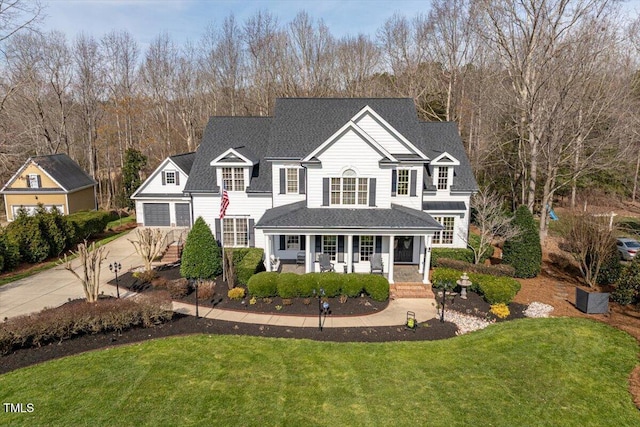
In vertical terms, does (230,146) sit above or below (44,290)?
above

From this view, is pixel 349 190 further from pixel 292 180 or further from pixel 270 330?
pixel 270 330

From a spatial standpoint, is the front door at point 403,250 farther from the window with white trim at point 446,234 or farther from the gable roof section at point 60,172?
the gable roof section at point 60,172

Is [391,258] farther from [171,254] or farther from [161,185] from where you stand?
[161,185]

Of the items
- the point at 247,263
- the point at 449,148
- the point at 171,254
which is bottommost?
the point at 171,254

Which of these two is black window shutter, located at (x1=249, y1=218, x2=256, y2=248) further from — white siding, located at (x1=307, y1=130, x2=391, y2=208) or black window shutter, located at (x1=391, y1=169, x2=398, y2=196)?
black window shutter, located at (x1=391, y1=169, x2=398, y2=196)

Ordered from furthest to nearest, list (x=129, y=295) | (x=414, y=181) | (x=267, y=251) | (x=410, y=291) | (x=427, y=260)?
1. (x=414, y=181)
2. (x=267, y=251)
3. (x=427, y=260)
4. (x=410, y=291)
5. (x=129, y=295)

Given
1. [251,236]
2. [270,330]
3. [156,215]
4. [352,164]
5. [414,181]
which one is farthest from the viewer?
[156,215]

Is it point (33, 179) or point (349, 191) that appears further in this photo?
point (33, 179)

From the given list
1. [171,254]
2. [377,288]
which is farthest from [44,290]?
[377,288]

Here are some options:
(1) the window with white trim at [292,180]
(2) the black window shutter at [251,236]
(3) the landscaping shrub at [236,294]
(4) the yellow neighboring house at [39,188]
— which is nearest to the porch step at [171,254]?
(2) the black window shutter at [251,236]
